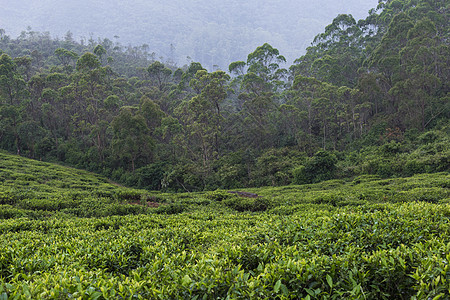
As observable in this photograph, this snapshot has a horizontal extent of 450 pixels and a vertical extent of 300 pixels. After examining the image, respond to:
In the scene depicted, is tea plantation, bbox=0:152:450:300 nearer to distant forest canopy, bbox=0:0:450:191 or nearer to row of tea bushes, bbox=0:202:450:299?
row of tea bushes, bbox=0:202:450:299

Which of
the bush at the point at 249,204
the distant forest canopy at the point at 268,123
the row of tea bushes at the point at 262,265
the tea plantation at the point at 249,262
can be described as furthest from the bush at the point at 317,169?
the row of tea bushes at the point at 262,265

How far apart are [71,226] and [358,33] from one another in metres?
50.1

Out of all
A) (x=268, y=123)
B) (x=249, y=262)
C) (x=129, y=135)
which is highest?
(x=268, y=123)

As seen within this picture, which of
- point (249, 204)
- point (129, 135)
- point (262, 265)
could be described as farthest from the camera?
point (129, 135)

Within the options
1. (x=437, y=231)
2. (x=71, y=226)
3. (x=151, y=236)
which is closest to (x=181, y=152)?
(x=71, y=226)

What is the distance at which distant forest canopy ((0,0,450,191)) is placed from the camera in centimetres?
2172

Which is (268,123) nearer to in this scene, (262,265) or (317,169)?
(317,169)

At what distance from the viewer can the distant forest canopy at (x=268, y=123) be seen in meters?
21.7

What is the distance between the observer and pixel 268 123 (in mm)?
31469

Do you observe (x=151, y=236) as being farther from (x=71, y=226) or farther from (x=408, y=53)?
(x=408, y=53)

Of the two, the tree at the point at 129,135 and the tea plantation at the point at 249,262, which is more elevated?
the tree at the point at 129,135

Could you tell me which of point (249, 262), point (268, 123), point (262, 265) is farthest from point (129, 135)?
point (262, 265)

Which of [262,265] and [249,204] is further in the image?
[249,204]

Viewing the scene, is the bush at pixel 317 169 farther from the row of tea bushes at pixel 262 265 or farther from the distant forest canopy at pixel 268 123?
the row of tea bushes at pixel 262 265
